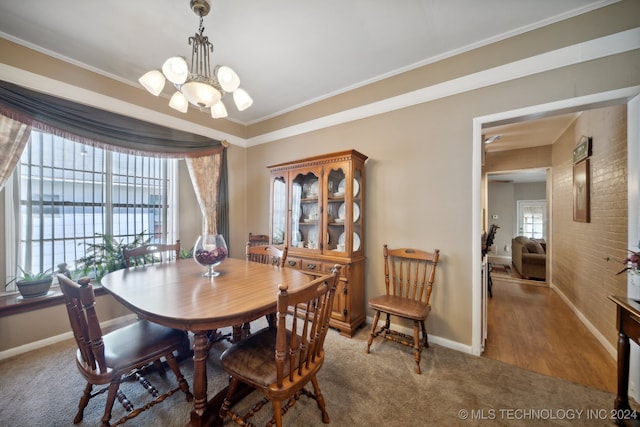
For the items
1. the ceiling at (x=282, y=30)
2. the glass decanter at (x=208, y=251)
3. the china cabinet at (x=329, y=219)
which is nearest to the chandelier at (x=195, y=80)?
the ceiling at (x=282, y=30)

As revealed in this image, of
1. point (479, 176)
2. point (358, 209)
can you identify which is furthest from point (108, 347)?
point (479, 176)

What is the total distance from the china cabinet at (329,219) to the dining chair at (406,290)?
320 mm

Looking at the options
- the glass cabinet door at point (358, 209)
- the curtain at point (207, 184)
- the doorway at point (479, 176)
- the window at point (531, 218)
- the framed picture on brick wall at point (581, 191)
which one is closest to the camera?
the doorway at point (479, 176)

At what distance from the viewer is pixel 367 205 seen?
9.35 ft

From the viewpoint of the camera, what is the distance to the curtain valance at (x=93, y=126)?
215 centimetres

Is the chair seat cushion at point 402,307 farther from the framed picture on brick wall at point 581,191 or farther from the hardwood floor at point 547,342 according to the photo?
the framed picture on brick wall at point 581,191

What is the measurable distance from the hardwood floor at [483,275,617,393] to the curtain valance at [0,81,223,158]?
14.1ft

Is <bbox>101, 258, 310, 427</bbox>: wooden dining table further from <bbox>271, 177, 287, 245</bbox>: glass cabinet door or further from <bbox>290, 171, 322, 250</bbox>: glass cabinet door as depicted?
<bbox>271, 177, 287, 245</bbox>: glass cabinet door

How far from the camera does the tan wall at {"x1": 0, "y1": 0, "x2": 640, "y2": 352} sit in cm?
181

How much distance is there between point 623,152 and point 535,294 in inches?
110

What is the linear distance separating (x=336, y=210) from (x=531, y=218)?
8114 mm

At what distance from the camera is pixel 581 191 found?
10.0ft

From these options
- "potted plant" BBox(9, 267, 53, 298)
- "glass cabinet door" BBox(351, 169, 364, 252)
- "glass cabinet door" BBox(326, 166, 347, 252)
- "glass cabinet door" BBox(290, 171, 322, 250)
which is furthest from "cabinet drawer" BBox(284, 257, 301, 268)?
"potted plant" BBox(9, 267, 53, 298)

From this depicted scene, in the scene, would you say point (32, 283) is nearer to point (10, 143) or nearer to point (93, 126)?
point (10, 143)
